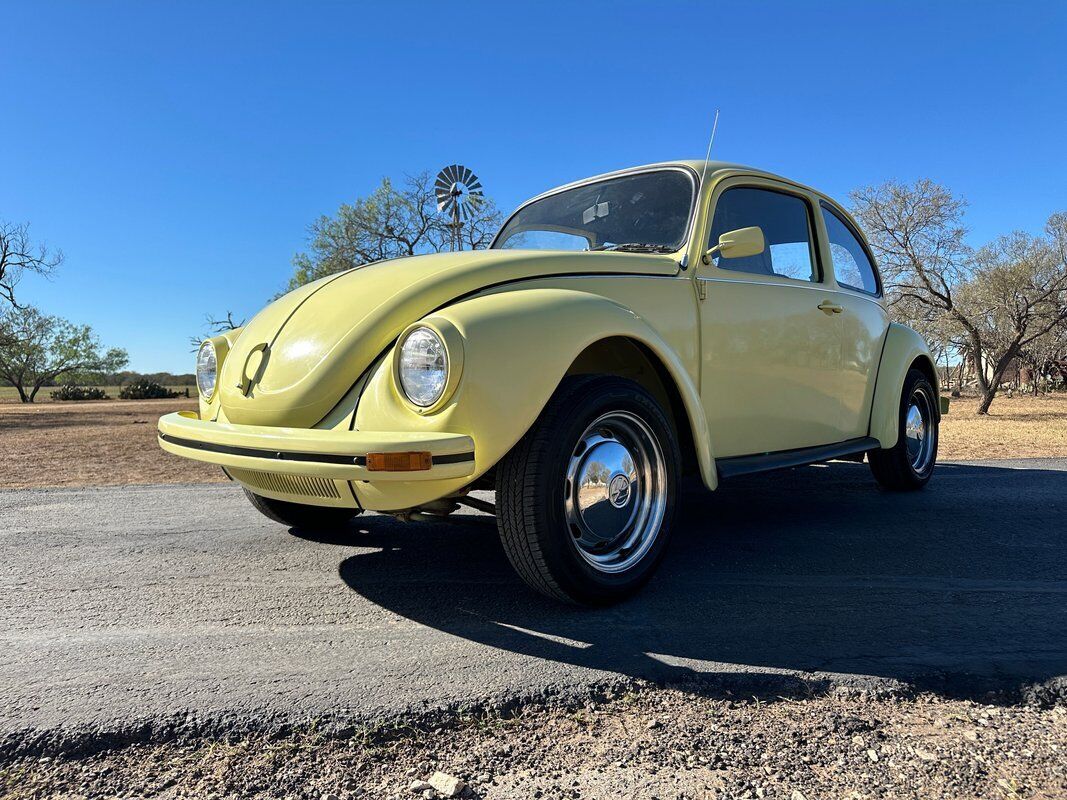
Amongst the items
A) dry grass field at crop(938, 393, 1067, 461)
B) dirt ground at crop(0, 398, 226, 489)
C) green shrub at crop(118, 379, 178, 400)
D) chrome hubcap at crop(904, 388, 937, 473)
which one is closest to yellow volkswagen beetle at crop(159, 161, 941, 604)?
chrome hubcap at crop(904, 388, 937, 473)

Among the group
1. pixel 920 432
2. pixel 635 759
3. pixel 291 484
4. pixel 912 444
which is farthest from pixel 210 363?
pixel 920 432

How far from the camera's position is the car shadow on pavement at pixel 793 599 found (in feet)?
7.19

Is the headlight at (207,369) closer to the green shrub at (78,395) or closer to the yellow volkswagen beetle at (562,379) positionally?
the yellow volkswagen beetle at (562,379)

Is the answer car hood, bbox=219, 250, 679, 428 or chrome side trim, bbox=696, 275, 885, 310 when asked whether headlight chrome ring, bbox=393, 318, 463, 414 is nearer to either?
car hood, bbox=219, 250, 679, 428

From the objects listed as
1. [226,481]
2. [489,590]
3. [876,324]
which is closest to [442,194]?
[226,481]

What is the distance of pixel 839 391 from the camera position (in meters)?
4.23

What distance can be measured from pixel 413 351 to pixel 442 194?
19.6 m

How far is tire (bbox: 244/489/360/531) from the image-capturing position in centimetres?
376

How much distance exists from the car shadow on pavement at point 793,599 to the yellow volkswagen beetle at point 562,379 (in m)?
0.24

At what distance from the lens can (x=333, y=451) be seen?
2297 millimetres

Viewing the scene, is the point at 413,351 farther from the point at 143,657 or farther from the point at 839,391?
the point at 839,391

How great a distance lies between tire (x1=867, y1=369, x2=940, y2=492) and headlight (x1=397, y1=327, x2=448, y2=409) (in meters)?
3.68

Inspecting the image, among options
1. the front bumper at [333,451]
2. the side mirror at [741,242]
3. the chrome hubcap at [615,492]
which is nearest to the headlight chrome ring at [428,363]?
the front bumper at [333,451]

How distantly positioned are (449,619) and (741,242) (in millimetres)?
2087
